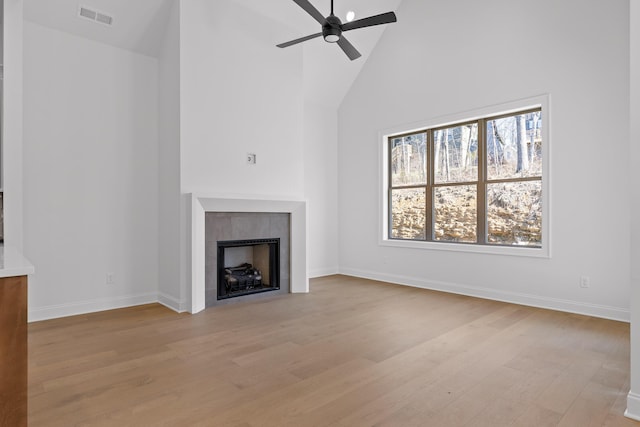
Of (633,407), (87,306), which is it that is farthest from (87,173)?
(633,407)

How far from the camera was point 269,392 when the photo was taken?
2312 millimetres

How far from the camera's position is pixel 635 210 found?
210 centimetres

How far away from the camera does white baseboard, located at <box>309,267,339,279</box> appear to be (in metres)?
6.41

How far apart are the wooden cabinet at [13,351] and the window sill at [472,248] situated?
4.68 m

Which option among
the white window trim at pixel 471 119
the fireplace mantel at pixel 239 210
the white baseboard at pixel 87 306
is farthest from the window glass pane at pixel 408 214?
the white baseboard at pixel 87 306

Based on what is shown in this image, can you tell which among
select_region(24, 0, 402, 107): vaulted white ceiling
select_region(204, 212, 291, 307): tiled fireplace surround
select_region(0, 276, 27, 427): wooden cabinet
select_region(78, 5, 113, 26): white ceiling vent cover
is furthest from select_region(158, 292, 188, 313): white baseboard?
select_region(78, 5, 113, 26): white ceiling vent cover

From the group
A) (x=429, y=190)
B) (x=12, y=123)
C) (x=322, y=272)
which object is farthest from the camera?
(x=322, y=272)

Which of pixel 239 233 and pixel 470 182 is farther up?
pixel 470 182

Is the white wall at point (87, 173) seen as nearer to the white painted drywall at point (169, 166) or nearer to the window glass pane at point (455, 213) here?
the white painted drywall at point (169, 166)

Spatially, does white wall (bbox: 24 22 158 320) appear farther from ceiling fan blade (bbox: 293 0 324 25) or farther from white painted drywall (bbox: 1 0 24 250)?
ceiling fan blade (bbox: 293 0 324 25)

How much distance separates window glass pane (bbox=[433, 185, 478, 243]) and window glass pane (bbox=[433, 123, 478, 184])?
16 centimetres

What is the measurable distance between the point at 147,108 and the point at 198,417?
3.80 m

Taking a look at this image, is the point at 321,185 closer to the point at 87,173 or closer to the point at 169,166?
the point at 169,166

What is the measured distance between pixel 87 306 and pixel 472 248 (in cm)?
469
